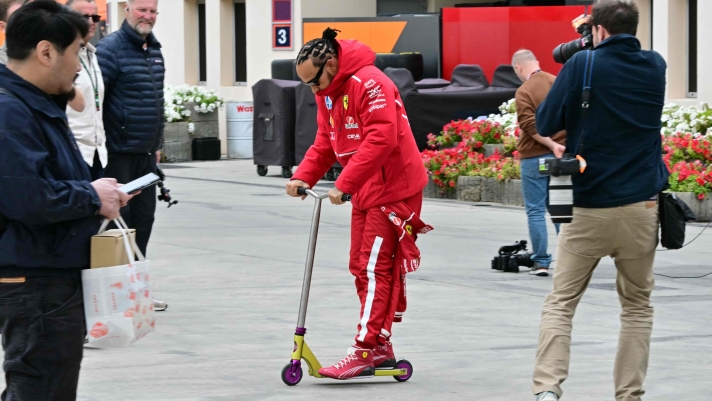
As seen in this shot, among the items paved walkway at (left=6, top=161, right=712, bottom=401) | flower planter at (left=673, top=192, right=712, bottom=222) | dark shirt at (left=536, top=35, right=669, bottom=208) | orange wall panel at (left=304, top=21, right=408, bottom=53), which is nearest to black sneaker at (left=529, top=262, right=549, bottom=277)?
paved walkway at (left=6, top=161, right=712, bottom=401)

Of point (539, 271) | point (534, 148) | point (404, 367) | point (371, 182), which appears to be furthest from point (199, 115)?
point (404, 367)

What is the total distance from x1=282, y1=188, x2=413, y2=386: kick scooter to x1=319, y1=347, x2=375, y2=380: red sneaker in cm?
4

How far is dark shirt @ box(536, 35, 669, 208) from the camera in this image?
5062 millimetres

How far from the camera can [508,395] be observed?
227 inches

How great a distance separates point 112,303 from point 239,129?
20082 millimetres

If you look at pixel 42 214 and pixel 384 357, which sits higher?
pixel 42 214

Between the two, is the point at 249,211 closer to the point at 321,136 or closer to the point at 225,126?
the point at 321,136

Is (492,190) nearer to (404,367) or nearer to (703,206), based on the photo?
(703,206)

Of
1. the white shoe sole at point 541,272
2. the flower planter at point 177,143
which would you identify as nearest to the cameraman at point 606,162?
the white shoe sole at point 541,272

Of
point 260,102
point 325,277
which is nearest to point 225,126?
point 260,102

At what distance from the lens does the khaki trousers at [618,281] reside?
5.12m

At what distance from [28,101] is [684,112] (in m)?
12.0

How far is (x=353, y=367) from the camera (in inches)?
236

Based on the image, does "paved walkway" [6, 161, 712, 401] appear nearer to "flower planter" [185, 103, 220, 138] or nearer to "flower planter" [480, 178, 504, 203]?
"flower planter" [480, 178, 504, 203]
